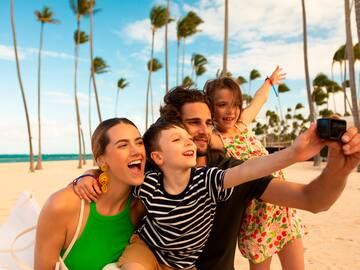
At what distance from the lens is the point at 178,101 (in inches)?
97.0

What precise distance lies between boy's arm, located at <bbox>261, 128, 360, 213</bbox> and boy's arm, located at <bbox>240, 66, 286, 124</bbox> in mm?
1494

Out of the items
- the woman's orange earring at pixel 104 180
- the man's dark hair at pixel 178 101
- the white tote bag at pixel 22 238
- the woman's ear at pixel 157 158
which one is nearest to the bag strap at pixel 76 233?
the white tote bag at pixel 22 238

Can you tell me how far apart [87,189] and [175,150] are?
0.57 m

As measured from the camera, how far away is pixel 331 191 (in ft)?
5.37

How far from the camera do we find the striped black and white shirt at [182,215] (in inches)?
74.3

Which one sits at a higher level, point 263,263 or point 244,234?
point 244,234

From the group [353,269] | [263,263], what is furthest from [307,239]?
[263,263]

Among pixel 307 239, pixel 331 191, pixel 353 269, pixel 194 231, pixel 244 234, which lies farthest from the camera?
pixel 307 239

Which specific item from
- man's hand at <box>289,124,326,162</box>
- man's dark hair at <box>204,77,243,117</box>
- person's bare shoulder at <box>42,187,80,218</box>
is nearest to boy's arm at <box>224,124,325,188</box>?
man's hand at <box>289,124,326,162</box>

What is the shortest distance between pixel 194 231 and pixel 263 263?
4.01ft

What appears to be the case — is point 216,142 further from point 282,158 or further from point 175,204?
point 282,158

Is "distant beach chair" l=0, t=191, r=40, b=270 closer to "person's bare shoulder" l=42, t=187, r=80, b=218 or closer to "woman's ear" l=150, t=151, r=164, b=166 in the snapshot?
"person's bare shoulder" l=42, t=187, r=80, b=218

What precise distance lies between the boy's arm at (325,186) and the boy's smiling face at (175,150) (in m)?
0.51

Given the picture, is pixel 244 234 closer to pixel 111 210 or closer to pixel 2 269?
pixel 111 210
